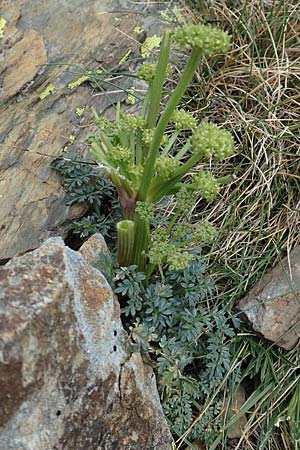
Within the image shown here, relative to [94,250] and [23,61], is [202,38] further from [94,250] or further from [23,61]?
[23,61]

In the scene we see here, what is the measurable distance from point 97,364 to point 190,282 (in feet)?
2.51

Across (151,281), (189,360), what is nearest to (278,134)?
(151,281)

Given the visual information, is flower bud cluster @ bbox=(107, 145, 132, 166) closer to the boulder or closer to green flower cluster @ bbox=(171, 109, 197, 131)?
green flower cluster @ bbox=(171, 109, 197, 131)

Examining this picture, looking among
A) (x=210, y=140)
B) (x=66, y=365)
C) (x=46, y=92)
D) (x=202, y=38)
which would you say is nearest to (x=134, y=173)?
(x=210, y=140)

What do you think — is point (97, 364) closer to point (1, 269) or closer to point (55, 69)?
point (1, 269)

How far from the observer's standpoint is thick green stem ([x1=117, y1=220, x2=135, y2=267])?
2520 millimetres

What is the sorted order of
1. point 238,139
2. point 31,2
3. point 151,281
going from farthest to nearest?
point 31,2 < point 238,139 < point 151,281

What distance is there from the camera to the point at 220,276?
315 cm

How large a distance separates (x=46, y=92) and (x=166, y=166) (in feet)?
4.25

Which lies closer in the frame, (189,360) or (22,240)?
(189,360)

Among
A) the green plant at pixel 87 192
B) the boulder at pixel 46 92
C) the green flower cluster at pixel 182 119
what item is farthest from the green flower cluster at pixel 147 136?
the boulder at pixel 46 92

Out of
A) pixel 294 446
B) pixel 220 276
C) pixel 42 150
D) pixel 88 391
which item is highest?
pixel 42 150

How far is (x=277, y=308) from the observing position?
9.95 ft

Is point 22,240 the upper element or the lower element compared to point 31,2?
lower
